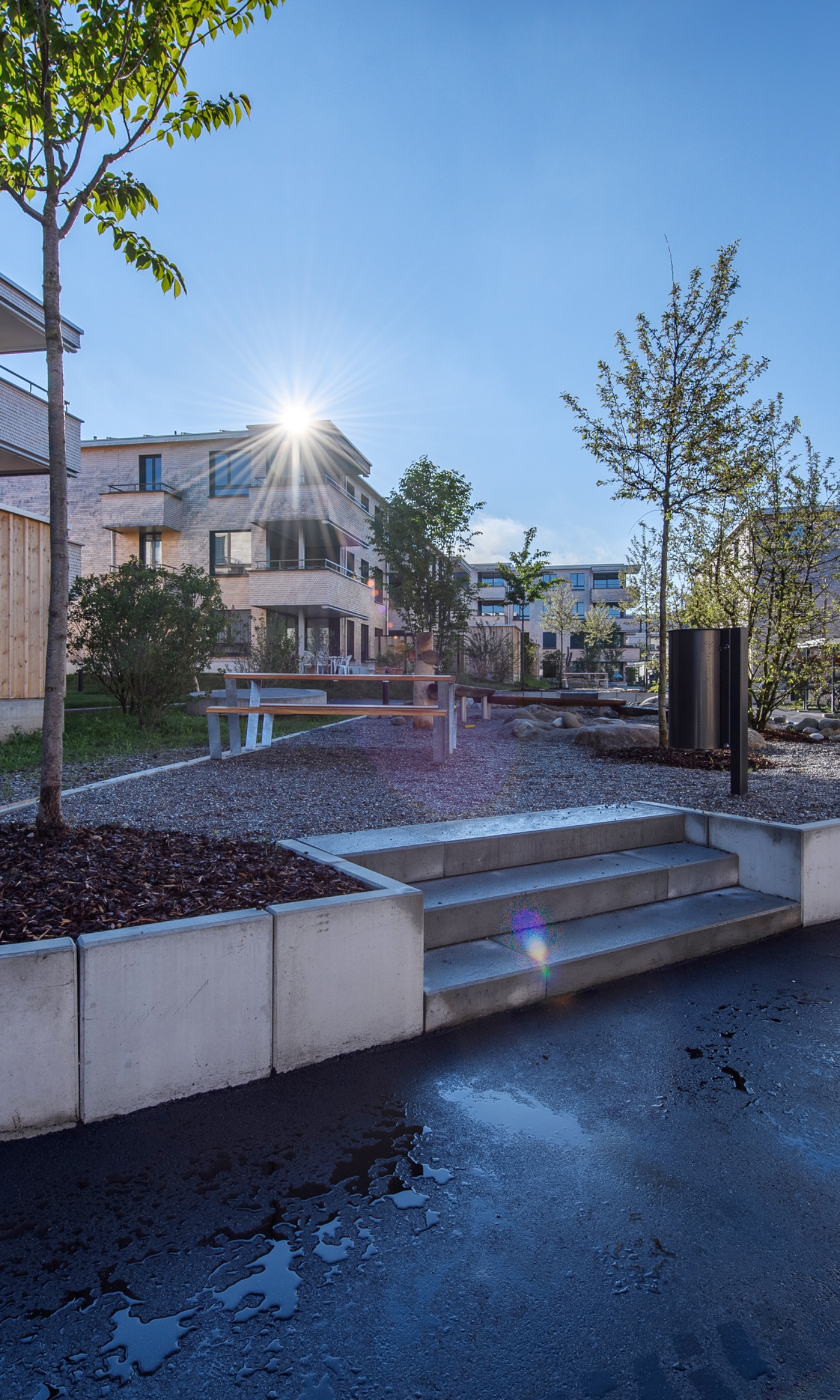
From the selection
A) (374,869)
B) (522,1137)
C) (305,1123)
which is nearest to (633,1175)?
(522,1137)

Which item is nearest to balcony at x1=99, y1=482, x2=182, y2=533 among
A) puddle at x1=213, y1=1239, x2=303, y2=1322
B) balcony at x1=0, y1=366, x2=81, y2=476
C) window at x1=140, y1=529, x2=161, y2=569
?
window at x1=140, y1=529, x2=161, y2=569

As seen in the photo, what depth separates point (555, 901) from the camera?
3.66 meters

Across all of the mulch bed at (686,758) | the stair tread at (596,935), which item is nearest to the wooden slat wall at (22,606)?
the mulch bed at (686,758)

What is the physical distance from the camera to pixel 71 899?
2639 mm

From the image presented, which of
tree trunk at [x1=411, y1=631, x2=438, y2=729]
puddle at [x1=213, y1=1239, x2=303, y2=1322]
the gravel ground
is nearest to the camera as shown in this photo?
puddle at [x1=213, y1=1239, x2=303, y2=1322]

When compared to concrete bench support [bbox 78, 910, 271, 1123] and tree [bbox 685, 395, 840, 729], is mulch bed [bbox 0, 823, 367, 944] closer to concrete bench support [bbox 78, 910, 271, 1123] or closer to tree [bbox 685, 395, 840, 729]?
concrete bench support [bbox 78, 910, 271, 1123]

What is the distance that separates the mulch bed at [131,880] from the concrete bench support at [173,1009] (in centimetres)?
17

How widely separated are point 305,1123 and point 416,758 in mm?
6410

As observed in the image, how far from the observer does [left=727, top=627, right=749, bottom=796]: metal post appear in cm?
568

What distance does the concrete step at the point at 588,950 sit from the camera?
2.98 m

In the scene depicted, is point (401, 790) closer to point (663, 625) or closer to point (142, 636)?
point (663, 625)

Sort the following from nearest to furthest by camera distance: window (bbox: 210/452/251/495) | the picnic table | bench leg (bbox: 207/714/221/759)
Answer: the picnic table
bench leg (bbox: 207/714/221/759)
window (bbox: 210/452/251/495)

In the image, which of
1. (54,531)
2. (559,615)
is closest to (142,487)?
(559,615)

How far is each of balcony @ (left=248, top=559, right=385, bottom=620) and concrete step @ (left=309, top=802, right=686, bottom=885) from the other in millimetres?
23659
